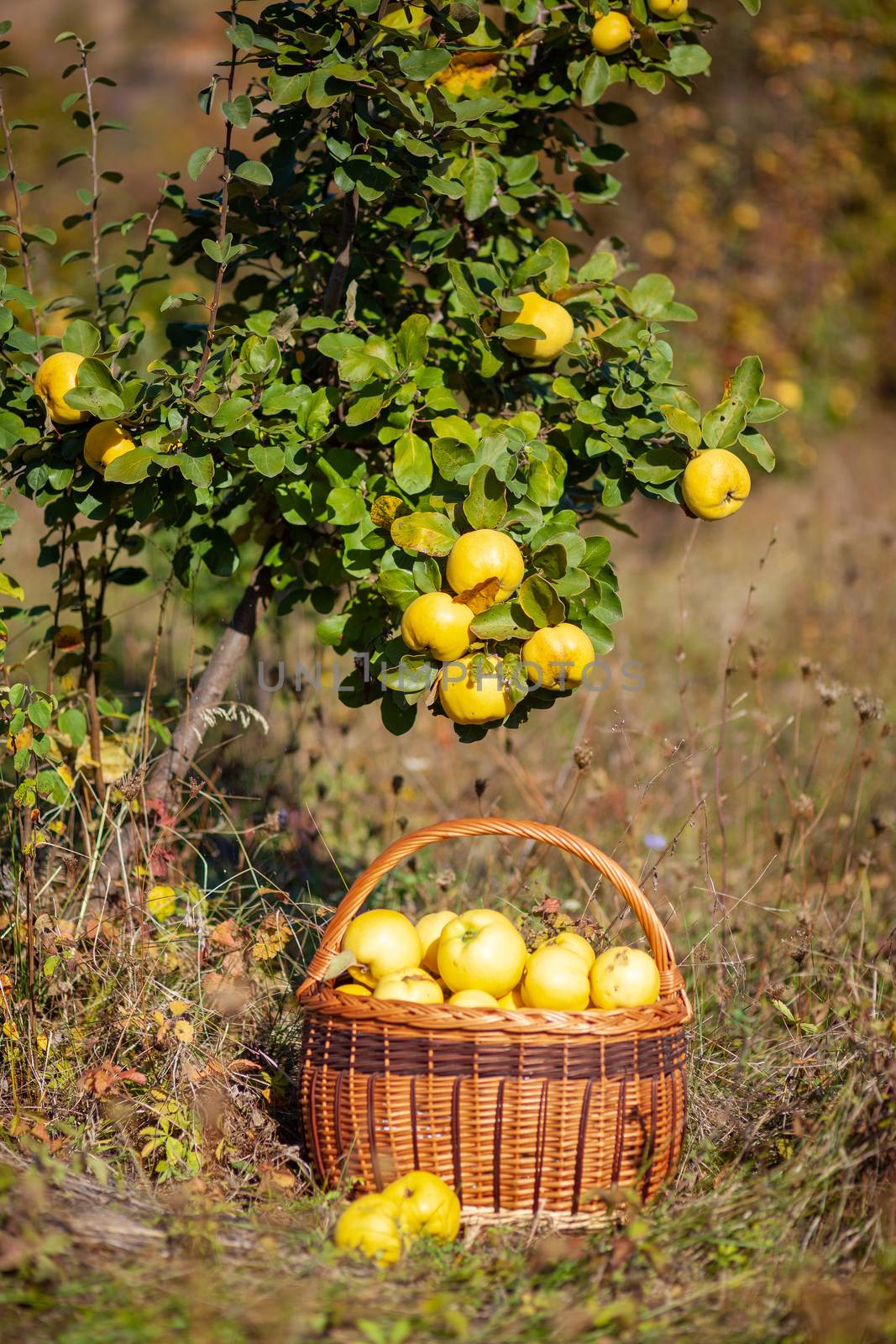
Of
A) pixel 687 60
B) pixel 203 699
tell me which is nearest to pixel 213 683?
pixel 203 699

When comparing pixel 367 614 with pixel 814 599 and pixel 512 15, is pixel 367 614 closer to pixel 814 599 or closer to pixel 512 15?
pixel 512 15

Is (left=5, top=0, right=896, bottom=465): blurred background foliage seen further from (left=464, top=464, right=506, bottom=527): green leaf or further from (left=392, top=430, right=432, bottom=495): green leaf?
(left=464, top=464, right=506, bottom=527): green leaf

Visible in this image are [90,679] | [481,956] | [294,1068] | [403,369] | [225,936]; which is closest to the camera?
[481,956]

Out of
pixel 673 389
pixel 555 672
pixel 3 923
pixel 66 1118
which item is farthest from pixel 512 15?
pixel 66 1118

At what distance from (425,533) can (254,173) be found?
2.20 ft

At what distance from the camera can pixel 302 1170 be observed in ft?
5.92

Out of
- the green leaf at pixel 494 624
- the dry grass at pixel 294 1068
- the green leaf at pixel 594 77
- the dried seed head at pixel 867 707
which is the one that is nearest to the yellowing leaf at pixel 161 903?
the dry grass at pixel 294 1068

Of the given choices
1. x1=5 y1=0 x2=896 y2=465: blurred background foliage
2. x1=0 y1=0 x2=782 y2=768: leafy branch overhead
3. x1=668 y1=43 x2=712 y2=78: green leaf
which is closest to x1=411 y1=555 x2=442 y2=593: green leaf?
x1=0 y1=0 x2=782 y2=768: leafy branch overhead

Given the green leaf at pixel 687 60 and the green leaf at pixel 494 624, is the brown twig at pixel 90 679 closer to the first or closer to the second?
the green leaf at pixel 494 624

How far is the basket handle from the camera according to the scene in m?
1.74

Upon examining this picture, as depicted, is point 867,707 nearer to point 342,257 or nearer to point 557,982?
point 557,982

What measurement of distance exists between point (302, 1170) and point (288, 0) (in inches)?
78.0

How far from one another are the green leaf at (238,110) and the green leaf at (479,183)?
1.36ft

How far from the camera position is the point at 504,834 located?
1755 millimetres
